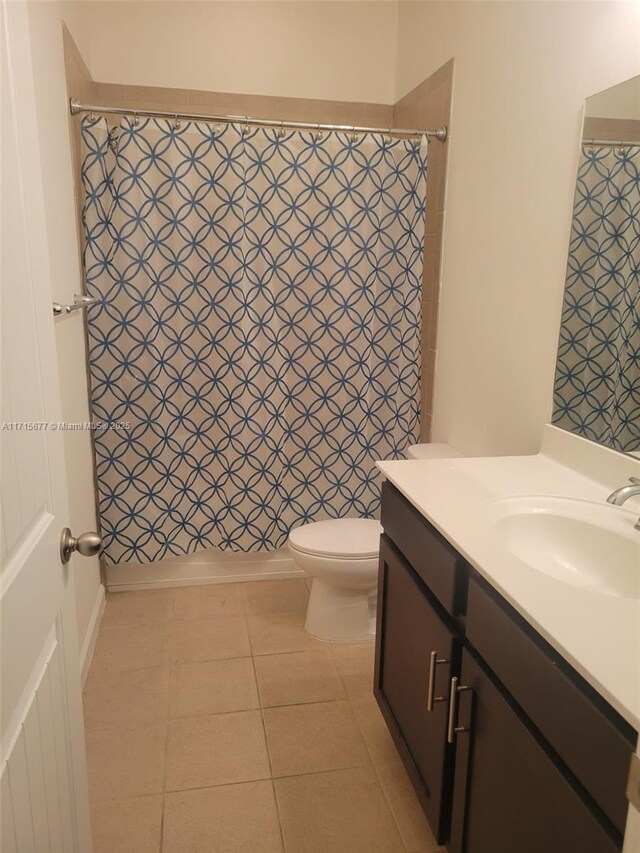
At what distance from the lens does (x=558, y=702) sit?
2.91ft

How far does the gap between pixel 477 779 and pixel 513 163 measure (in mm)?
1711

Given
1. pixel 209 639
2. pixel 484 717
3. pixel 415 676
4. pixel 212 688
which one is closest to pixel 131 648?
pixel 209 639

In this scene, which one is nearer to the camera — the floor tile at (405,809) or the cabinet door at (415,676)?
the cabinet door at (415,676)

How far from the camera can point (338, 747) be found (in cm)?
187

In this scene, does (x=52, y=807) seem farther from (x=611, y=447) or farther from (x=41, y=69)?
(x=41, y=69)

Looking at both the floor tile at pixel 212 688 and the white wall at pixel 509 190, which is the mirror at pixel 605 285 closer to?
the white wall at pixel 509 190

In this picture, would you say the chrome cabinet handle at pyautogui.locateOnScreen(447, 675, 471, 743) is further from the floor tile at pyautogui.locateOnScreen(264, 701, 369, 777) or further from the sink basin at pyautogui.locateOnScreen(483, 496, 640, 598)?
the floor tile at pyautogui.locateOnScreen(264, 701, 369, 777)

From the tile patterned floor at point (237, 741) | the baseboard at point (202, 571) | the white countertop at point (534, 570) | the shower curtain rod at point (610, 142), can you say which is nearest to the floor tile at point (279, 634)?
the tile patterned floor at point (237, 741)

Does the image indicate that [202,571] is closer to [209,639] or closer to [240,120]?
[209,639]

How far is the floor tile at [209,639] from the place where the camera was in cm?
233

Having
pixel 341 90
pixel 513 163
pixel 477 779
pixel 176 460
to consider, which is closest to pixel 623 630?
pixel 477 779

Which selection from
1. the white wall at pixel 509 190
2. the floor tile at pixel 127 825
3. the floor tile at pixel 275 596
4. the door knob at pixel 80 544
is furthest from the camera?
the floor tile at pixel 275 596

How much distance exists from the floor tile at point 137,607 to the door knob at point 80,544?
165 cm

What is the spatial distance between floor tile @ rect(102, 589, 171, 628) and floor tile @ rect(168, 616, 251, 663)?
122 mm
